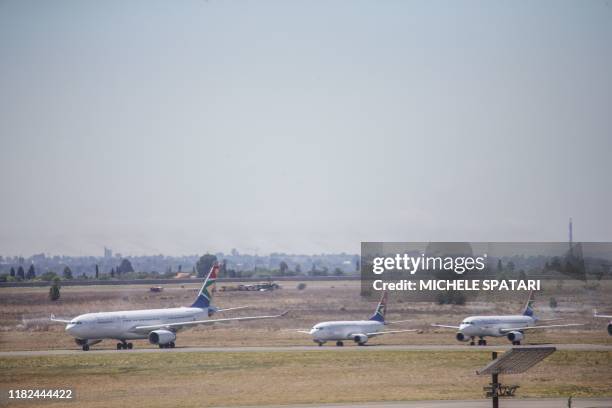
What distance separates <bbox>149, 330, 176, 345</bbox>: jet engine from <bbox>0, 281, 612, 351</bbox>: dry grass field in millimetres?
4576

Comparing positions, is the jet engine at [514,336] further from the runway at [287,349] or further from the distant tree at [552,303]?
the distant tree at [552,303]

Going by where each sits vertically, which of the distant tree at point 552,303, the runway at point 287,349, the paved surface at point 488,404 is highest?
the distant tree at point 552,303

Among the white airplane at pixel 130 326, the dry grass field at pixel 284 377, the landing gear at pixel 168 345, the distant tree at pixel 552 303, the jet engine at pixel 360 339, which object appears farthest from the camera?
the distant tree at pixel 552 303

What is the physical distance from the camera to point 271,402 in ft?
185

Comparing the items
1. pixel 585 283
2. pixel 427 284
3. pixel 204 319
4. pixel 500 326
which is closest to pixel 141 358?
pixel 204 319

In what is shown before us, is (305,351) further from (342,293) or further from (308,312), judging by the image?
(342,293)

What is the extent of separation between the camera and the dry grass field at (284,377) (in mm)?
59250

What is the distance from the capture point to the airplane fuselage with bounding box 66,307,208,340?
3615 inches

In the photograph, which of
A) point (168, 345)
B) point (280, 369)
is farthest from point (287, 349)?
point (280, 369)

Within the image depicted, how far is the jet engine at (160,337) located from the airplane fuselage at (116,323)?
1.64 meters

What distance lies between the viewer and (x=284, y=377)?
69375mm

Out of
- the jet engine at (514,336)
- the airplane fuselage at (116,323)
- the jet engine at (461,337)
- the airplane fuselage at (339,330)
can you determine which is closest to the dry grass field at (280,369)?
the jet engine at (461,337)

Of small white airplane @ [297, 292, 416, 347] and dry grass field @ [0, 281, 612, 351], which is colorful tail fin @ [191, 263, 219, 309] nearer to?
dry grass field @ [0, 281, 612, 351]

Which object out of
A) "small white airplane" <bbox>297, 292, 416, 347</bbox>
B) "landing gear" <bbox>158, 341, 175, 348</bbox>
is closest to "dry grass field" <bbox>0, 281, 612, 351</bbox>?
"small white airplane" <bbox>297, 292, 416, 347</bbox>
